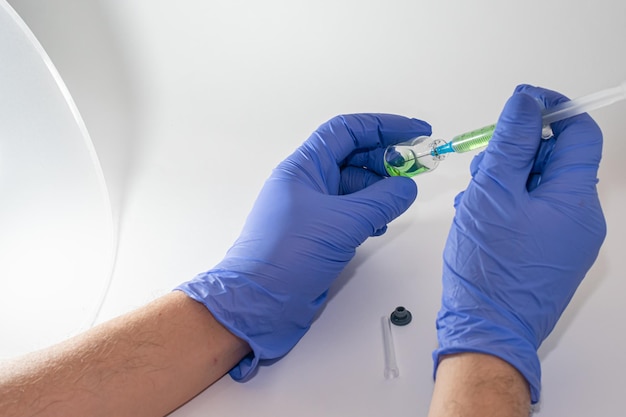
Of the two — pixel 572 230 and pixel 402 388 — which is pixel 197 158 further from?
pixel 572 230

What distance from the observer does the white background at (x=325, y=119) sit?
958 millimetres

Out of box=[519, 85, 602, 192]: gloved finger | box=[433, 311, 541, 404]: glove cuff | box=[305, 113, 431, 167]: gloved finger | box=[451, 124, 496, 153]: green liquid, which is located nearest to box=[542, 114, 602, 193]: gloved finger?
box=[519, 85, 602, 192]: gloved finger

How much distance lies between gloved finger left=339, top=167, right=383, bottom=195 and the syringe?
0.07m

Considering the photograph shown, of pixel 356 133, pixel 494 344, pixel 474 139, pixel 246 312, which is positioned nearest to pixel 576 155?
pixel 474 139

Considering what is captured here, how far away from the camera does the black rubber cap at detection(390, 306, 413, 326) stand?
1.05 metres

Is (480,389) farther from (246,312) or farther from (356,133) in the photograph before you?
(356,133)

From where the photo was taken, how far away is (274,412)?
3.04ft

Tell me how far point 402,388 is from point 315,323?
267 millimetres

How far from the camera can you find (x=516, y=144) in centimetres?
91

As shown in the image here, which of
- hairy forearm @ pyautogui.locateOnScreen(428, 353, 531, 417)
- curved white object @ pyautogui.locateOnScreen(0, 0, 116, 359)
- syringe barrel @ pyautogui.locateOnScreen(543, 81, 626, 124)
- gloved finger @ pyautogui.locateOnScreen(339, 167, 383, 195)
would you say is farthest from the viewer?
gloved finger @ pyautogui.locateOnScreen(339, 167, 383, 195)

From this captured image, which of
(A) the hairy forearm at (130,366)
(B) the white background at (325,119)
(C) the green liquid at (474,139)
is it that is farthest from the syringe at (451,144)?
(A) the hairy forearm at (130,366)

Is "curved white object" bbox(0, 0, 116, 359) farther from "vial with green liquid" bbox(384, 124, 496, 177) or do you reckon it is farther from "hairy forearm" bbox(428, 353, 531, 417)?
"hairy forearm" bbox(428, 353, 531, 417)

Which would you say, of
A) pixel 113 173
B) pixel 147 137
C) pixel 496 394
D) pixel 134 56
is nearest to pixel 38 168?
A: pixel 113 173

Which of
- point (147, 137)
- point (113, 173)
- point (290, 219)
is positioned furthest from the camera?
point (147, 137)
